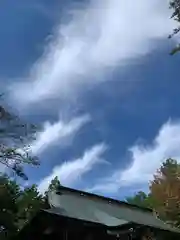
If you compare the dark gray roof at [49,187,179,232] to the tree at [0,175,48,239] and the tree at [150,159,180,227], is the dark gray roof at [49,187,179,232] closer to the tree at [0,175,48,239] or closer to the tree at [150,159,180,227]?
the tree at [0,175,48,239]

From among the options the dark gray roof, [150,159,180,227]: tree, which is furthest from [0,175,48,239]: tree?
[150,159,180,227]: tree

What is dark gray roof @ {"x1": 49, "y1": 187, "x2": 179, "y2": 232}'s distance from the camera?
20094 millimetres

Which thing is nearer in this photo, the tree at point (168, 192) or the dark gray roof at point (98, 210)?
the dark gray roof at point (98, 210)

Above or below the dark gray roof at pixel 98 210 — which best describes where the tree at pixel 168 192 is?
above

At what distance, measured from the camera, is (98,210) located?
75.9 ft

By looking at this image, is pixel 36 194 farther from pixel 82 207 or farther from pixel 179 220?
pixel 82 207

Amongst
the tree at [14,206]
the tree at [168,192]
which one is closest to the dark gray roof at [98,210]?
the tree at [14,206]

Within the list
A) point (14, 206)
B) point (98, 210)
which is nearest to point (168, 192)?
point (14, 206)

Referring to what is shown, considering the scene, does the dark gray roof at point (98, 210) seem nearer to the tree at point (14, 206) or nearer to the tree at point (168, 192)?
the tree at point (14, 206)

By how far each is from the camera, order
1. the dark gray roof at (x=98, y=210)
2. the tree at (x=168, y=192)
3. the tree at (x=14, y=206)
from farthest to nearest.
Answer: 1. the tree at (x=168, y=192)
2. the tree at (x=14, y=206)
3. the dark gray roof at (x=98, y=210)

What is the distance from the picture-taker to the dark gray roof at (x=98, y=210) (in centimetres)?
2009

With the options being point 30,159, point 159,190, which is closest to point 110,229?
point 30,159

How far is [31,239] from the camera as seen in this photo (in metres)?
19.7

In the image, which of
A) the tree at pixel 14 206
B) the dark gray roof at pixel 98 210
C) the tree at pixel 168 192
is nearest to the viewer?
the dark gray roof at pixel 98 210
